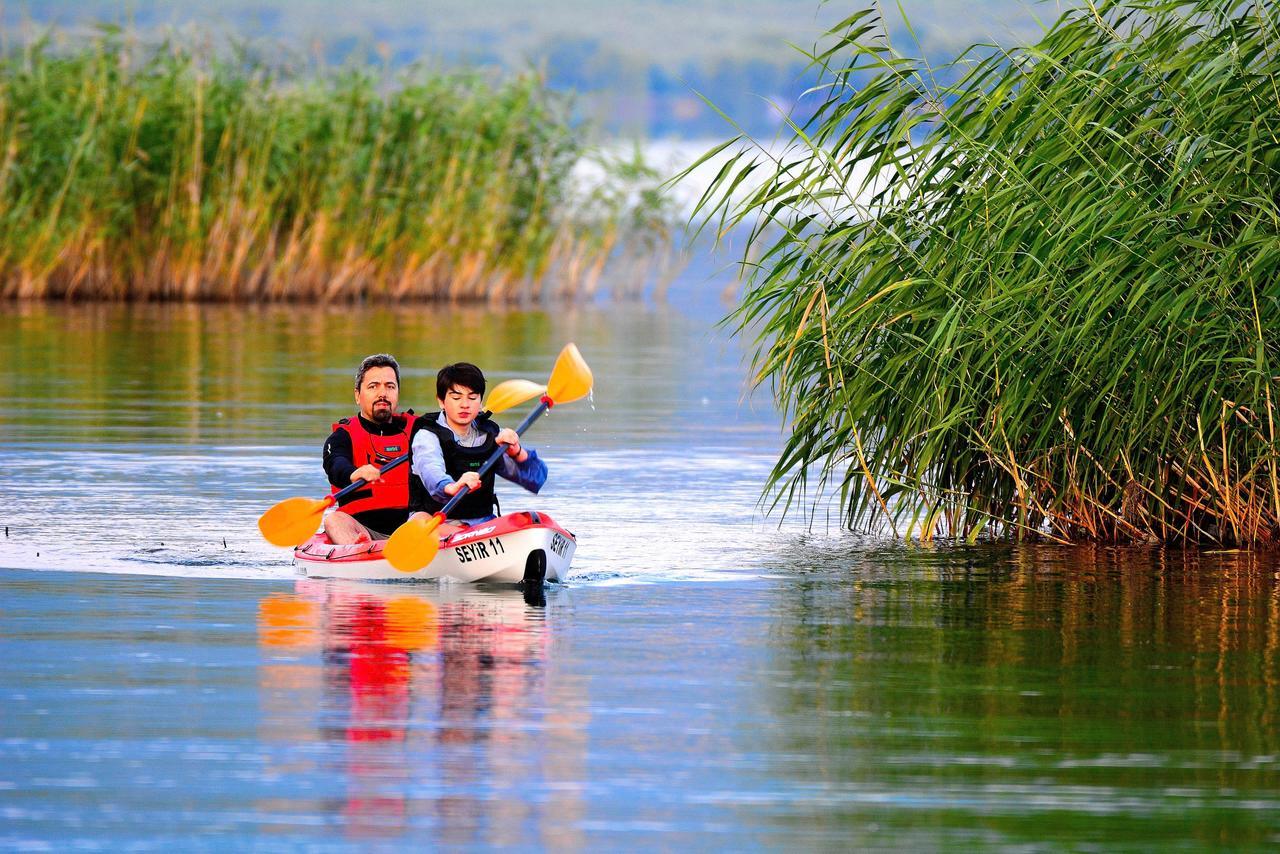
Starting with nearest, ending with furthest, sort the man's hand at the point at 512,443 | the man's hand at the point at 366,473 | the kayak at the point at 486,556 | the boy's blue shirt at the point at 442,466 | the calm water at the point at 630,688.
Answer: the calm water at the point at 630,688 → the kayak at the point at 486,556 → the man's hand at the point at 512,443 → the boy's blue shirt at the point at 442,466 → the man's hand at the point at 366,473

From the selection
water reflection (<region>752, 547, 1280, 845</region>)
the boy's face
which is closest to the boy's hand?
the boy's face

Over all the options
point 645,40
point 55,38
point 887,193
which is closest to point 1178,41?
point 887,193

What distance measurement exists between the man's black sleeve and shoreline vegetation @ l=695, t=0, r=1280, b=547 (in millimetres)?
1830

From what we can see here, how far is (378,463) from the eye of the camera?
10891 mm

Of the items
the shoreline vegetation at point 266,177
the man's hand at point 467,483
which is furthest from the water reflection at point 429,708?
the shoreline vegetation at point 266,177

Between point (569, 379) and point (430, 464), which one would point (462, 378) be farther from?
point (569, 379)

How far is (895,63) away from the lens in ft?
34.8

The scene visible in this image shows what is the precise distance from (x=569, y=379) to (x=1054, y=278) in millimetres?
2160

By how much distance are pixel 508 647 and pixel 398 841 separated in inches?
109

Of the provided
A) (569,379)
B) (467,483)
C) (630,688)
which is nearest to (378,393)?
(569,379)

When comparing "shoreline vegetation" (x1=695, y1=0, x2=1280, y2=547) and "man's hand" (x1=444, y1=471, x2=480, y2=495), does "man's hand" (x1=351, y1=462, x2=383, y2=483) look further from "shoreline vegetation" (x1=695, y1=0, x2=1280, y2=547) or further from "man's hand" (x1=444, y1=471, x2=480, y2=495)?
"shoreline vegetation" (x1=695, y1=0, x2=1280, y2=547)

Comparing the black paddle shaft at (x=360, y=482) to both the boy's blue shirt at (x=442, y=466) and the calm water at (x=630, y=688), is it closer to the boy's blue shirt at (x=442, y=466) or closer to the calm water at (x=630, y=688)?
the boy's blue shirt at (x=442, y=466)

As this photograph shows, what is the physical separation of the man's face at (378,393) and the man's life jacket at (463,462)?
0.43m

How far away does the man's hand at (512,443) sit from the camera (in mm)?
10148
